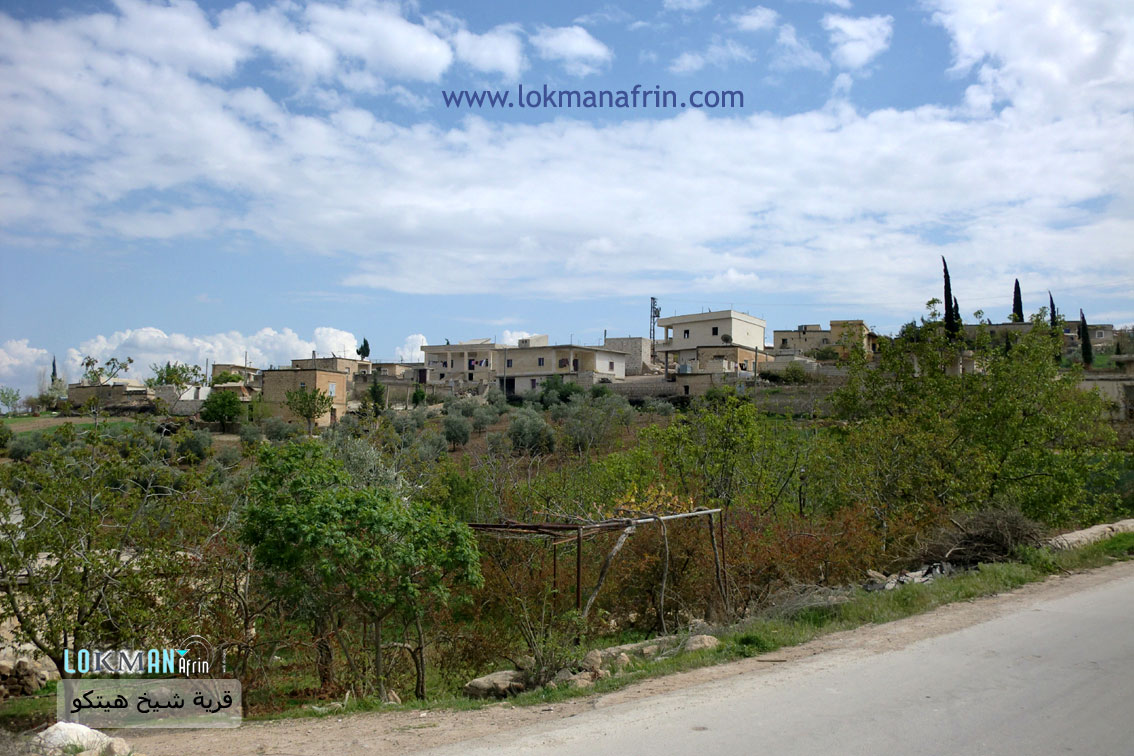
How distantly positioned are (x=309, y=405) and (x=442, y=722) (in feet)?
143

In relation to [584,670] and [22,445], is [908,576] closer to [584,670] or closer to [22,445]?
[584,670]

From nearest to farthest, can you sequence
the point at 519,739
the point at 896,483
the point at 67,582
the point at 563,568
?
→ 1. the point at 519,739
2. the point at 67,582
3. the point at 563,568
4. the point at 896,483

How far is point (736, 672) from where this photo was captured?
8320 millimetres

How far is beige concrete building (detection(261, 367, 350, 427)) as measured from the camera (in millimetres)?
54594

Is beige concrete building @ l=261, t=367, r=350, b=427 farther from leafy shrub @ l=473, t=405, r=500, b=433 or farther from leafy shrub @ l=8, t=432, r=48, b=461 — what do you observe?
leafy shrub @ l=8, t=432, r=48, b=461

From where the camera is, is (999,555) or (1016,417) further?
(1016,417)

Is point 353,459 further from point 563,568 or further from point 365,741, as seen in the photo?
point 365,741

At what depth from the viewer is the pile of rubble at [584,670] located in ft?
28.2

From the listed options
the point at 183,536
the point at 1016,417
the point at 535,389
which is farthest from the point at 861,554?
the point at 535,389

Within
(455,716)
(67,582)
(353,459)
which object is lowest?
(455,716)

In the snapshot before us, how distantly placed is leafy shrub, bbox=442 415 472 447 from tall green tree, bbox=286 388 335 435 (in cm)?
901

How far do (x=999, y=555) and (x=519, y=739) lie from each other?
1128 centimetres

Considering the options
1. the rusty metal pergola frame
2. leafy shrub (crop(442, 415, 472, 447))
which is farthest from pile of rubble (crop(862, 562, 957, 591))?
leafy shrub (crop(442, 415, 472, 447))

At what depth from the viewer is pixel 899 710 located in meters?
6.65
